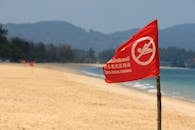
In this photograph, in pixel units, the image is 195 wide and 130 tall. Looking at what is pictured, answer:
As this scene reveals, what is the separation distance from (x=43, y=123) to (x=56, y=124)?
0.32m

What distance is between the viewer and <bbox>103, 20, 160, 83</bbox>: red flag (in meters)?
7.21

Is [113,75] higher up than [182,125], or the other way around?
[113,75]

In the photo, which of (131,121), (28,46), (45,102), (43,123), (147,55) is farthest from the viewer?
(28,46)

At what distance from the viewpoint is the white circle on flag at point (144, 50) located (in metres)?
7.21

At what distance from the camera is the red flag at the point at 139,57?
721cm

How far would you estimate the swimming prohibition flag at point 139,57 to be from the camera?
7.21 metres

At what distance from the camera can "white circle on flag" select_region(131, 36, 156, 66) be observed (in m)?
7.21

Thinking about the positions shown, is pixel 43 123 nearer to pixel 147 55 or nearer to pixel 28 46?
pixel 147 55

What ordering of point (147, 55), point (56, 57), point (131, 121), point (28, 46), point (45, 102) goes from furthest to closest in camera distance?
point (56, 57)
point (28, 46)
point (45, 102)
point (131, 121)
point (147, 55)

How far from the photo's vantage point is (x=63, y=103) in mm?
20188

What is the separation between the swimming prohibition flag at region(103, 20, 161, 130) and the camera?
23.7 ft

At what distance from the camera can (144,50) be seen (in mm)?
7234

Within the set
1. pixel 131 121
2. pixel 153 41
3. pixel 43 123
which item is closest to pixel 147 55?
pixel 153 41

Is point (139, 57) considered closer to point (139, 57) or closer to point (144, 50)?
point (139, 57)
